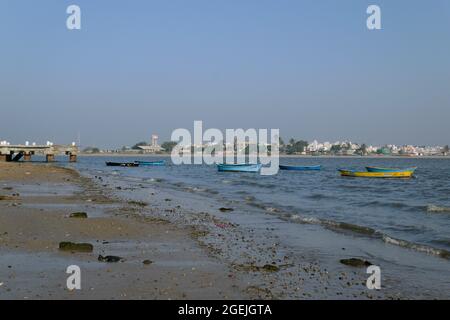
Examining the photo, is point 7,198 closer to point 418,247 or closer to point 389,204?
point 418,247

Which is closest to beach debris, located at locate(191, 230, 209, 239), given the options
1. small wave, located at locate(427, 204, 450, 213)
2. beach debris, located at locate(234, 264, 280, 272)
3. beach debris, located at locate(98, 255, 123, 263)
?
beach debris, located at locate(234, 264, 280, 272)

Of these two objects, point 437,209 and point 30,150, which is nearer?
point 437,209

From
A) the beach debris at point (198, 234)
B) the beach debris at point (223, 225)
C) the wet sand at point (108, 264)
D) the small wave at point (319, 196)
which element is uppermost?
the wet sand at point (108, 264)

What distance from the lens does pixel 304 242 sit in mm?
14750

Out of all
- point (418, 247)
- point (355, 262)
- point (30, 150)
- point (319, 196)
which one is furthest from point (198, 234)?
point (30, 150)

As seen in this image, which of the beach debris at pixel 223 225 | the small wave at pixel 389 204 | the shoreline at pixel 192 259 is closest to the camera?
the shoreline at pixel 192 259

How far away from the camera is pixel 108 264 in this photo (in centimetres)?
1015

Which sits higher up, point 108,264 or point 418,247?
point 108,264

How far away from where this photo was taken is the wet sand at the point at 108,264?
8164mm

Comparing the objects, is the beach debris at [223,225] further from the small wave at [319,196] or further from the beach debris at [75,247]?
the small wave at [319,196]

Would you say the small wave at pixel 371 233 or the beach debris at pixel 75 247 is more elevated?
the beach debris at pixel 75 247

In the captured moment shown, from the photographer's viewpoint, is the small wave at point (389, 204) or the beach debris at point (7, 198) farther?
the small wave at point (389, 204)

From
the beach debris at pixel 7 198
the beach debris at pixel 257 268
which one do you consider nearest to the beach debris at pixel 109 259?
the beach debris at pixel 257 268
